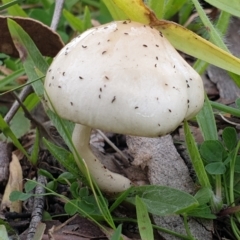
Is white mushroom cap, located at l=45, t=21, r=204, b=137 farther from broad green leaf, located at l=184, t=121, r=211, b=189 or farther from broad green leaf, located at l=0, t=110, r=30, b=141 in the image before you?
broad green leaf, located at l=0, t=110, r=30, b=141

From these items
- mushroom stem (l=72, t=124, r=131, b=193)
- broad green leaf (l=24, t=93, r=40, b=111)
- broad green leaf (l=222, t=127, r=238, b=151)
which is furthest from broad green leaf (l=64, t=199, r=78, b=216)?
broad green leaf (l=24, t=93, r=40, b=111)

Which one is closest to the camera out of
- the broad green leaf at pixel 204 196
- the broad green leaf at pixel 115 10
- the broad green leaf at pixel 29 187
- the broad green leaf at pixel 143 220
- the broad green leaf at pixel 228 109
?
the broad green leaf at pixel 143 220

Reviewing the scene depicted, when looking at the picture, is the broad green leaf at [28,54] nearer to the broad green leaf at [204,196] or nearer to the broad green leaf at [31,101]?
the broad green leaf at [31,101]

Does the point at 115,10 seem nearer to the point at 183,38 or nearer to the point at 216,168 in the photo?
the point at 183,38

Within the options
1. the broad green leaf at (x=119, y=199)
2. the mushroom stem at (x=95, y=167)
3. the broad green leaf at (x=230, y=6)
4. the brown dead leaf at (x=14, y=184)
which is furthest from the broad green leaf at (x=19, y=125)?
the broad green leaf at (x=230, y=6)

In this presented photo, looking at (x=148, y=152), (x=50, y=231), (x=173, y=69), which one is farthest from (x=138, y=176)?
(x=173, y=69)

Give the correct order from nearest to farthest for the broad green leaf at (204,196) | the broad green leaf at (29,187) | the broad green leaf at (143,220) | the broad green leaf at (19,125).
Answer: the broad green leaf at (143,220) → the broad green leaf at (204,196) → the broad green leaf at (29,187) → the broad green leaf at (19,125)
